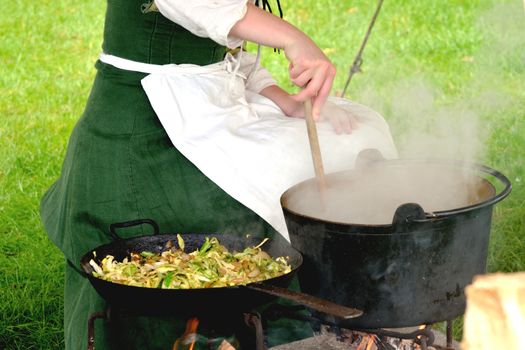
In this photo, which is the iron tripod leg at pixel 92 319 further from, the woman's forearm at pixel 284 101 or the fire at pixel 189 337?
the woman's forearm at pixel 284 101

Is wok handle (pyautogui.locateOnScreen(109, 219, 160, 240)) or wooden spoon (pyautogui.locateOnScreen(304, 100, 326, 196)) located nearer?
wooden spoon (pyautogui.locateOnScreen(304, 100, 326, 196))

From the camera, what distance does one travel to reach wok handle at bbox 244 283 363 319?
193 centimetres

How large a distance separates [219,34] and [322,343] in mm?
1211

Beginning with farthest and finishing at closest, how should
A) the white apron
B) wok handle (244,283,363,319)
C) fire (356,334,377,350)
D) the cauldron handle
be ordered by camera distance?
fire (356,334,377,350), the white apron, the cauldron handle, wok handle (244,283,363,319)

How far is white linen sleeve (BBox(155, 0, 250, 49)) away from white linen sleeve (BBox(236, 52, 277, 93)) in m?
0.64

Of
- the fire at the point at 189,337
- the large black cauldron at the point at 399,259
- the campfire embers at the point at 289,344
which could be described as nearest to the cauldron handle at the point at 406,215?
the large black cauldron at the point at 399,259

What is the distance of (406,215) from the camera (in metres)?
2.08

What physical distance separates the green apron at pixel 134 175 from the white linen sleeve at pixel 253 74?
1.07ft

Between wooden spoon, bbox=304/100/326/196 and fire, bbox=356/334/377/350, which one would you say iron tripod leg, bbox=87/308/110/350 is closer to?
wooden spoon, bbox=304/100/326/196

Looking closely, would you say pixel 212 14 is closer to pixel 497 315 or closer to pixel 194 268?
pixel 194 268

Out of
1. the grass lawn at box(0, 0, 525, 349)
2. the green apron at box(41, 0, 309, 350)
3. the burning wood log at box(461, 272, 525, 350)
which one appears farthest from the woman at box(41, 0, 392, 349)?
the burning wood log at box(461, 272, 525, 350)

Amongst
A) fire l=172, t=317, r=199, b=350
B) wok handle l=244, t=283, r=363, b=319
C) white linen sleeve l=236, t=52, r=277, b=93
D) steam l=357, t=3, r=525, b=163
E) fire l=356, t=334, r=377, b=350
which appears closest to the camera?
wok handle l=244, t=283, r=363, b=319

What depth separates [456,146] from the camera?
2.99 meters

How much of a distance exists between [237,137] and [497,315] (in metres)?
1.89
